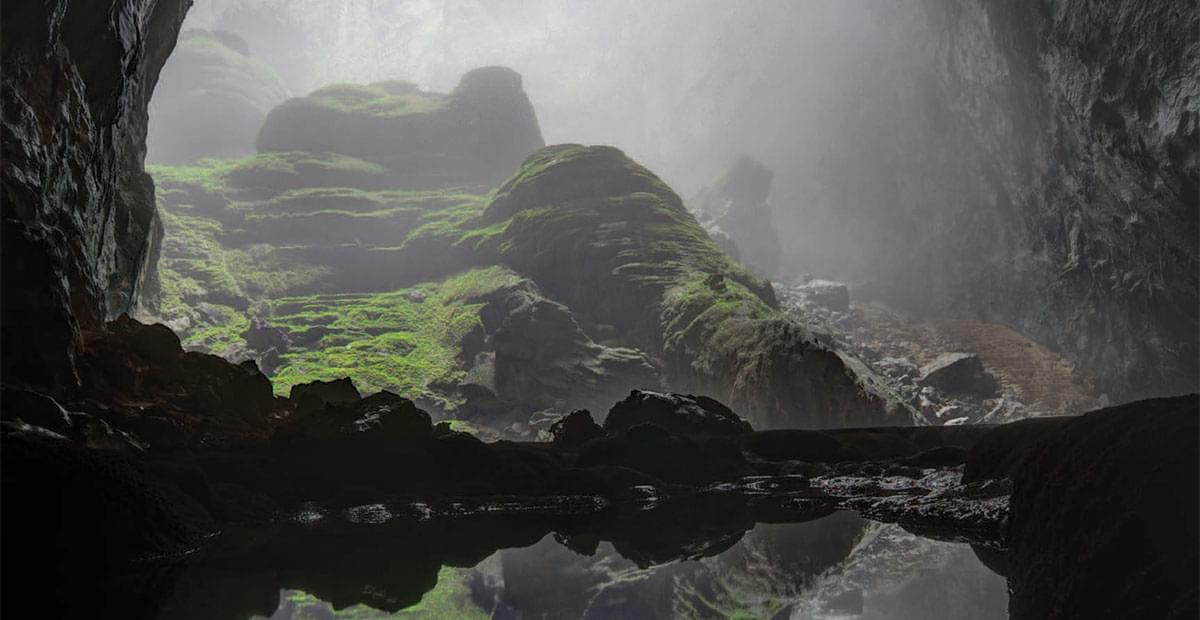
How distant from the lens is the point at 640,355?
48.7 m

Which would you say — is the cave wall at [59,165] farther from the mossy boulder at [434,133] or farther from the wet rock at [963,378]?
the mossy boulder at [434,133]

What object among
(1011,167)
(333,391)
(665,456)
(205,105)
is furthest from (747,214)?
(205,105)

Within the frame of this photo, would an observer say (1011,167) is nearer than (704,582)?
No

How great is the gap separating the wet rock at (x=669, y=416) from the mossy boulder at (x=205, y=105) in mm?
129411

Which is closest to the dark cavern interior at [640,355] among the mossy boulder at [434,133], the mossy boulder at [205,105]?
the mossy boulder at [434,133]

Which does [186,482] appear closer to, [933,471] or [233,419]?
[233,419]

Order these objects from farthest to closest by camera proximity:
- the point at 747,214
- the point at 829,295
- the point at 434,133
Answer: the point at 434,133, the point at 747,214, the point at 829,295

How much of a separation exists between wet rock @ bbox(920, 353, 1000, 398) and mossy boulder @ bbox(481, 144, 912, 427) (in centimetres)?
1227

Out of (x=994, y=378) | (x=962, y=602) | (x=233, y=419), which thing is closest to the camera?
(x=962, y=602)

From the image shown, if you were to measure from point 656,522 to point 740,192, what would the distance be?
306ft

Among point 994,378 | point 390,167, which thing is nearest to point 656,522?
point 994,378

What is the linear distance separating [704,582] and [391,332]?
60666mm

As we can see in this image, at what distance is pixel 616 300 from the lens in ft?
183

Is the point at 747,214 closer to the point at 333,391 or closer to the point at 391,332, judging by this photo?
the point at 391,332
